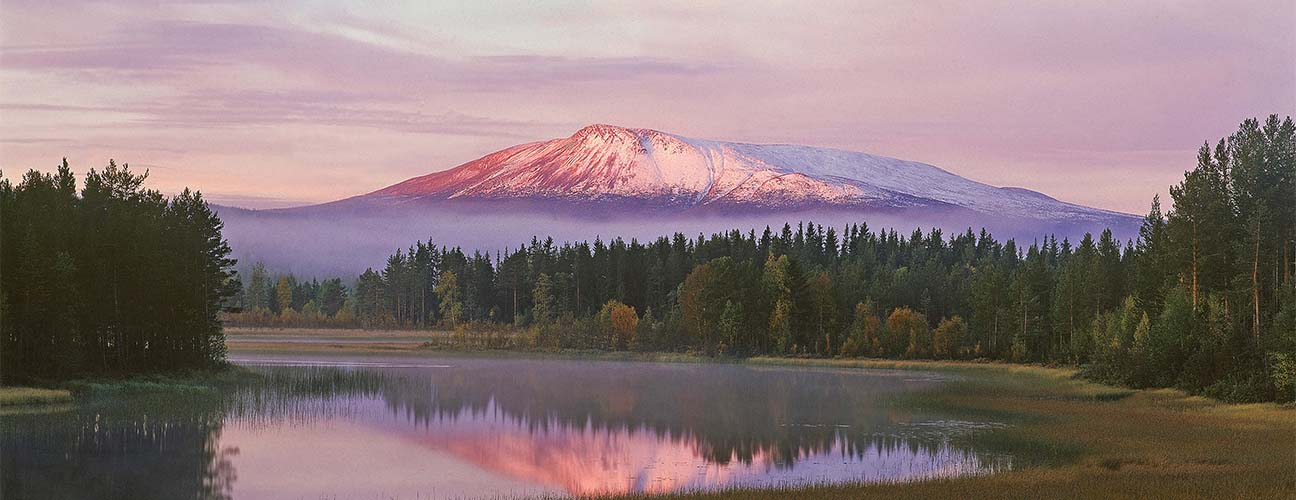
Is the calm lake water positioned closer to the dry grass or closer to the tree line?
the dry grass

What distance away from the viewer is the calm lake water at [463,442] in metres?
48.4

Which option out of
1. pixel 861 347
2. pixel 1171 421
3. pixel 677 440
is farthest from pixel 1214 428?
pixel 861 347

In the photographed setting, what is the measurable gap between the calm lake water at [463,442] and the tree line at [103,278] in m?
6.21

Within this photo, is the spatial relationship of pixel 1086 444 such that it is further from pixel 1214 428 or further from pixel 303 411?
pixel 303 411

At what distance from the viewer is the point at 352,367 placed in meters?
128

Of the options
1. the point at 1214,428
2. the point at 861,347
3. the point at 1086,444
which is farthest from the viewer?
the point at 861,347

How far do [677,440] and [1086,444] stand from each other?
756 inches

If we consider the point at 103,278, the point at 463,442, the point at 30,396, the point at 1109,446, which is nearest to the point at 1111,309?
the point at 1109,446

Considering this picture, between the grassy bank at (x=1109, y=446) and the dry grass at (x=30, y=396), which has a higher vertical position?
the dry grass at (x=30, y=396)

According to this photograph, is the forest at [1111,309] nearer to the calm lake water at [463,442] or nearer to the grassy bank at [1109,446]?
the grassy bank at [1109,446]

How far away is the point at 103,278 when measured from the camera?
85.3 meters

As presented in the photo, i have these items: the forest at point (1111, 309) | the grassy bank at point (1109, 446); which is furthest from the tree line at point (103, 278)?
the grassy bank at point (1109, 446)

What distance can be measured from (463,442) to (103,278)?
112ft

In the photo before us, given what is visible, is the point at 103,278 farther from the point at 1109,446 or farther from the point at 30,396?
the point at 1109,446
